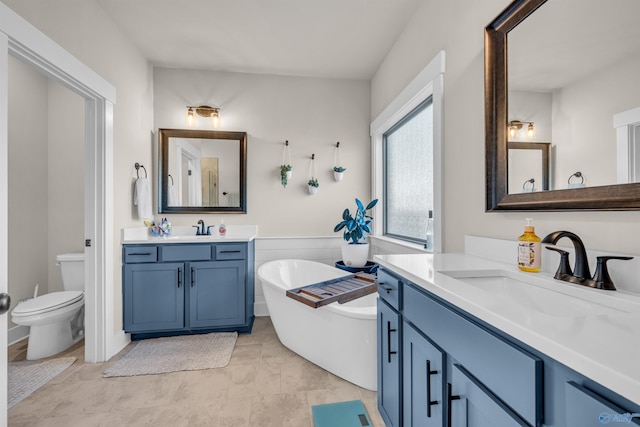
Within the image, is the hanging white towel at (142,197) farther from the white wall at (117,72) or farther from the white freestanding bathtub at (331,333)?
the white freestanding bathtub at (331,333)

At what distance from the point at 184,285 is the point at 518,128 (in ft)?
8.79

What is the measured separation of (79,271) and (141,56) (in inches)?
83.3

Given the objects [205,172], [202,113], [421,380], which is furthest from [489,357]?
[202,113]

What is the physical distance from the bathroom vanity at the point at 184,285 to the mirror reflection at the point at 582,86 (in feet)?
7.58

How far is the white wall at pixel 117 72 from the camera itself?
1.81 m

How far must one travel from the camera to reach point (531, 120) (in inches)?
49.0

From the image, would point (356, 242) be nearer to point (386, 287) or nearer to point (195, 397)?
point (386, 287)

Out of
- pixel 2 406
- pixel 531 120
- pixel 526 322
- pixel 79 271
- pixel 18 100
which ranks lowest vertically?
pixel 2 406

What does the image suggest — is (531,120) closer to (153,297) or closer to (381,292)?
(381,292)

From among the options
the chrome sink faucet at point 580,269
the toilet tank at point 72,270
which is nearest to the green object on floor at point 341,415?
the chrome sink faucet at point 580,269

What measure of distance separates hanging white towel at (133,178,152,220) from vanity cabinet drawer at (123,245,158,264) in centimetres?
36

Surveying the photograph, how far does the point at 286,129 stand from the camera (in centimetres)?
333

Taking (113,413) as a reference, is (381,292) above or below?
above

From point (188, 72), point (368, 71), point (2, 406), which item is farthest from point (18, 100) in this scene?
point (368, 71)
